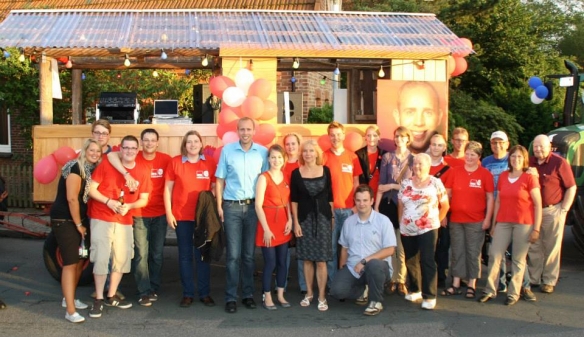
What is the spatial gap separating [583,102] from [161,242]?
6431 mm

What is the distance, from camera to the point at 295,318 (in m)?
6.05

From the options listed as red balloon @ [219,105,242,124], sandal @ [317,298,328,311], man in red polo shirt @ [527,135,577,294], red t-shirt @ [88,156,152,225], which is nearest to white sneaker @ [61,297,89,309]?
red t-shirt @ [88,156,152,225]

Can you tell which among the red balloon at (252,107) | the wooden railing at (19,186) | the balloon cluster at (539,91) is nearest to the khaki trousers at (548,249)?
the balloon cluster at (539,91)

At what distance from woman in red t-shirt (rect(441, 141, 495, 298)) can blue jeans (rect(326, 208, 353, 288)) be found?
109 centimetres

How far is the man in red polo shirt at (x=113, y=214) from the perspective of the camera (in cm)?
602

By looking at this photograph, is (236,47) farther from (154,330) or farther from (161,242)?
(154,330)

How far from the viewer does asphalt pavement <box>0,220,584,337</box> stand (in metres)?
5.68

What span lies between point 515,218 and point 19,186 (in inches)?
452

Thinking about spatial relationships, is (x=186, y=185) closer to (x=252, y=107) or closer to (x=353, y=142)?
(x=252, y=107)

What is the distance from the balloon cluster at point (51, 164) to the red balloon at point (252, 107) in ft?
6.90

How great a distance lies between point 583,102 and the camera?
30.1 ft

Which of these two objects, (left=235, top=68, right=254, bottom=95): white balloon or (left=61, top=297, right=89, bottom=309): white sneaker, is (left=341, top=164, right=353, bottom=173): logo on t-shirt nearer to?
(left=235, top=68, right=254, bottom=95): white balloon

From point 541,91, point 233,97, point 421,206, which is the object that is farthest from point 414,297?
point 541,91

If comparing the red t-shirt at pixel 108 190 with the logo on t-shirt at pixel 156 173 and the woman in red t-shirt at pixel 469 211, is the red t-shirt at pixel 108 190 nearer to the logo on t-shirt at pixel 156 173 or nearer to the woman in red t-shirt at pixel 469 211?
the logo on t-shirt at pixel 156 173
